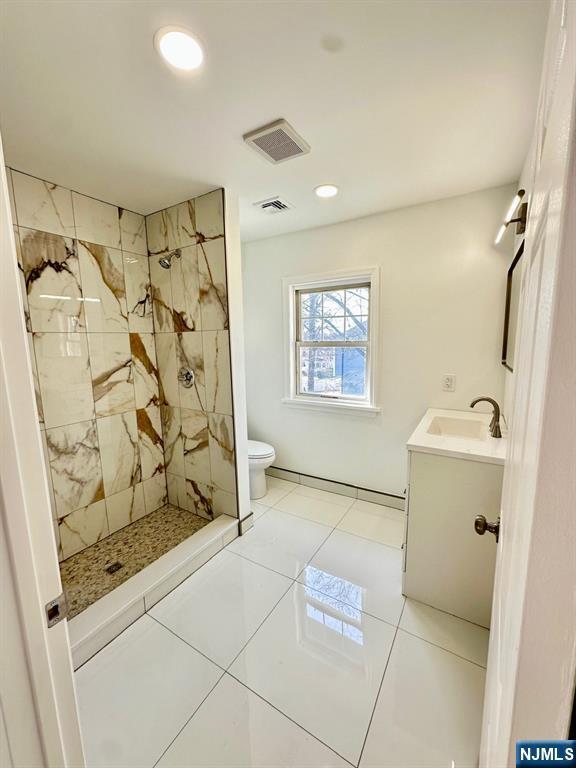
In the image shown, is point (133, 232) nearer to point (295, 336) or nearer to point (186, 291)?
point (186, 291)

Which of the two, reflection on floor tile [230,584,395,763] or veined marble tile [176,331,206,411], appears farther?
veined marble tile [176,331,206,411]

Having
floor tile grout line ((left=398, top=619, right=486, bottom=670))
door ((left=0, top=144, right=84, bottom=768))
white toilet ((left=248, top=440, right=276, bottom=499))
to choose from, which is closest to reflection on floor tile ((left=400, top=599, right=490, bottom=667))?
floor tile grout line ((left=398, top=619, right=486, bottom=670))

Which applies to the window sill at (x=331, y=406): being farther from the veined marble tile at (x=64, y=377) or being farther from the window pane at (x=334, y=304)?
the veined marble tile at (x=64, y=377)

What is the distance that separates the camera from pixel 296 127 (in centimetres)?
141

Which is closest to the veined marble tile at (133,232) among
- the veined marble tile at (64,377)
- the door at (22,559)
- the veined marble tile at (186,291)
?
the veined marble tile at (186,291)

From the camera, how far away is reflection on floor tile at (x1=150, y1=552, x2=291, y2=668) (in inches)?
59.4

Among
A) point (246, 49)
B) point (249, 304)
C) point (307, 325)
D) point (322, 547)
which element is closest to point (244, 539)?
point (322, 547)

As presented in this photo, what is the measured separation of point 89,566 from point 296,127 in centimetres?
277

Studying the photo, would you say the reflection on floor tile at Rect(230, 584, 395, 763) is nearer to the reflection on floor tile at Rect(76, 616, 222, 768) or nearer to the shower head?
the reflection on floor tile at Rect(76, 616, 222, 768)

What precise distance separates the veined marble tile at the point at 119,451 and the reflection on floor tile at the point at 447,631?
2.08 meters

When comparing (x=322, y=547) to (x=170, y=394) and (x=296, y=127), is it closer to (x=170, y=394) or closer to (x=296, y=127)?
(x=170, y=394)

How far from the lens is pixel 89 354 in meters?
2.12

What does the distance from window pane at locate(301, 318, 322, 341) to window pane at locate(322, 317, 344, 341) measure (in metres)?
0.04

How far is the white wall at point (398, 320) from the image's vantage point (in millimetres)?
2068
